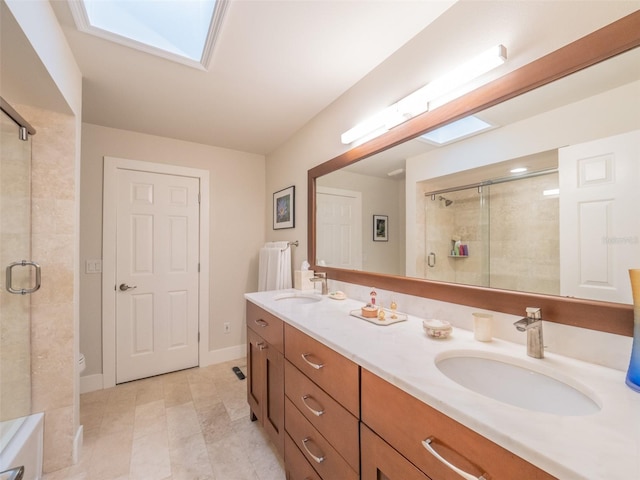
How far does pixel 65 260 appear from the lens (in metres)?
1.53

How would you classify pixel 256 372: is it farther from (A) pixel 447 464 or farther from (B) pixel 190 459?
(A) pixel 447 464

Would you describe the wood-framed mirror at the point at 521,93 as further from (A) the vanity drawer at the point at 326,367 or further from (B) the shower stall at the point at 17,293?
(B) the shower stall at the point at 17,293

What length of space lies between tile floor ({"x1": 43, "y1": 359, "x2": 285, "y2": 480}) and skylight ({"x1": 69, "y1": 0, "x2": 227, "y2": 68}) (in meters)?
2.28

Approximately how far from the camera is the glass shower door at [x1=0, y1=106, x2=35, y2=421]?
1326 millimetres

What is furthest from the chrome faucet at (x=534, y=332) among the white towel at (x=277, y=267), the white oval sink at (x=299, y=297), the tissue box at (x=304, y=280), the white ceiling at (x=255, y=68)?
the white towel at (x=277, y=267)

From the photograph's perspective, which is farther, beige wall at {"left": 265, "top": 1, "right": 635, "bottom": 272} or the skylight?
the skylight

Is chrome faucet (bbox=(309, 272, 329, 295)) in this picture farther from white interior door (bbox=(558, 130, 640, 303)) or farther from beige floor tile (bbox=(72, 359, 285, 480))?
white interior door (bbox=(558, 130, 640, 303))

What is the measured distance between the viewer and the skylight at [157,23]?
1278 mm


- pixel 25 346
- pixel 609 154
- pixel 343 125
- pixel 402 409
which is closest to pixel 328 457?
pixel 402 409

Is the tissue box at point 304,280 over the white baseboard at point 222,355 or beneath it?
over

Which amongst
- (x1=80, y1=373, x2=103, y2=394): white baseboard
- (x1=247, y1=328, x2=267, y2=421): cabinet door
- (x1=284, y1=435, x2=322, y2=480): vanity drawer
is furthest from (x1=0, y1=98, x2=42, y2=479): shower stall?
(x1=284, y1=435, x2=322, y2=480): vanity drawer

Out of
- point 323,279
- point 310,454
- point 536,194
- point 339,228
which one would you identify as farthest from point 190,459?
point 536,194

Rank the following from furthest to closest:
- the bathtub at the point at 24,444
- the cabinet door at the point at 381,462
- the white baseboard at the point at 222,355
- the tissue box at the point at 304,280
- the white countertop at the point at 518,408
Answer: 1. the white baseboard at the point at 222,355
2. the tissue box at the point at 304,280
3. the bathtub at the point at 24,444
4. the cabinet door at the point at 381,462
5. the white countertop at the point at 518,408

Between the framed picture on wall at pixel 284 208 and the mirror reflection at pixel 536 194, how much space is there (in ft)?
3.86
